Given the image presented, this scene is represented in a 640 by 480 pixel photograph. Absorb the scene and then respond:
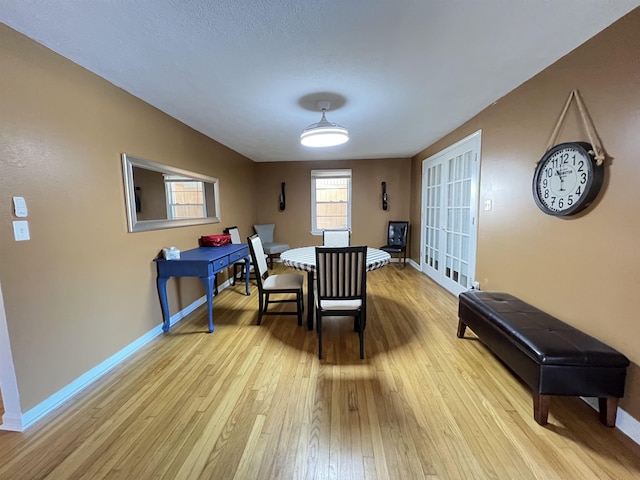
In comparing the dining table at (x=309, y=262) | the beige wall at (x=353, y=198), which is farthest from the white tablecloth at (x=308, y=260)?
the beige wall at (x=353, y=198)

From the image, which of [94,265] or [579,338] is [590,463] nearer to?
[579,338]

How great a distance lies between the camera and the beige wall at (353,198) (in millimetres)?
5961

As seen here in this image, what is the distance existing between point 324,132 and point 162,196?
5.95 ft

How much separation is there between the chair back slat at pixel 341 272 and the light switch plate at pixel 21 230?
5.88ft

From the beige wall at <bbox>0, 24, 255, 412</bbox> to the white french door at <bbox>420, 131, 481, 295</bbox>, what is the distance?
3.50 meters

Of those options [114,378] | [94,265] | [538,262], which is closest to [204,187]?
[94,265]

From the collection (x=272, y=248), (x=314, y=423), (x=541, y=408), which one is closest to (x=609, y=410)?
(x=541, y=408)

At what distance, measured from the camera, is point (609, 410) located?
60.1 inches

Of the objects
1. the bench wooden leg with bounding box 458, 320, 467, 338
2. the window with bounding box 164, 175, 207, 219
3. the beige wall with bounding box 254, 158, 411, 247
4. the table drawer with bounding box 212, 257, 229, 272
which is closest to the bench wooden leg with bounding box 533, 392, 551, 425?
the bench wooden leg with bounding box 458, 320, 467, 338

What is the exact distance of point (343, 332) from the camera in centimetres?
279

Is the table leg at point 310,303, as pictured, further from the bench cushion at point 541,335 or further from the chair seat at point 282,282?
the bench cushion at point 541,335

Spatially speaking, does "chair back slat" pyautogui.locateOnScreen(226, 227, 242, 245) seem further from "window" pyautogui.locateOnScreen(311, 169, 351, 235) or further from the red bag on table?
"window" pyautogui.locateOnScreen(311, 169, 351, 235)

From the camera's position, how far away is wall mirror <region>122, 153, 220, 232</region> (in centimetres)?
244

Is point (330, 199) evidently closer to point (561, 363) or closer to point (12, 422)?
point (561, 363)
